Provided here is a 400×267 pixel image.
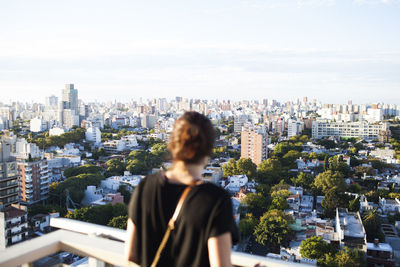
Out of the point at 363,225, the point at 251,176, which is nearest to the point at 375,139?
the point at 251,176

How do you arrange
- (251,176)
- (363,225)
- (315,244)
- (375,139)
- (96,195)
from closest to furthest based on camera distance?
(315,244), (363,225), (96,195), (251,176), (375,139)

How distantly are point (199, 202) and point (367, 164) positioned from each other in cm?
989

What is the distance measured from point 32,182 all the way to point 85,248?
6.37 m

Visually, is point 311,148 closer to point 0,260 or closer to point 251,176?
point 251,176

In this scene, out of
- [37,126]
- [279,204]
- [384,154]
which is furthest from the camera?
[37,126]

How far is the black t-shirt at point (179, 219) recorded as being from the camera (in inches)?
16.1

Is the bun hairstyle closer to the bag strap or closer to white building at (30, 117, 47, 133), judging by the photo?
the bag strap

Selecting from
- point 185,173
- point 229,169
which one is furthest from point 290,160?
point 185,173

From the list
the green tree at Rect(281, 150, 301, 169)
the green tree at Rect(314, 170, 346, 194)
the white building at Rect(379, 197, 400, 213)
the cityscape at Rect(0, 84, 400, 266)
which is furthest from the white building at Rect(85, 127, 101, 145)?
the white building at Rect(379, 197, 400, 213)

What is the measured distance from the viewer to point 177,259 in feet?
1.44

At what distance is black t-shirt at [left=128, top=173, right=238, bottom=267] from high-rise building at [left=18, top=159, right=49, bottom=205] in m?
6.46

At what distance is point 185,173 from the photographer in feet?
1.44

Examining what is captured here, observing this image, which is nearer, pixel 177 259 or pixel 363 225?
pixel 177 259

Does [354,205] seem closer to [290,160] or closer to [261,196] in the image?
[261,196]
